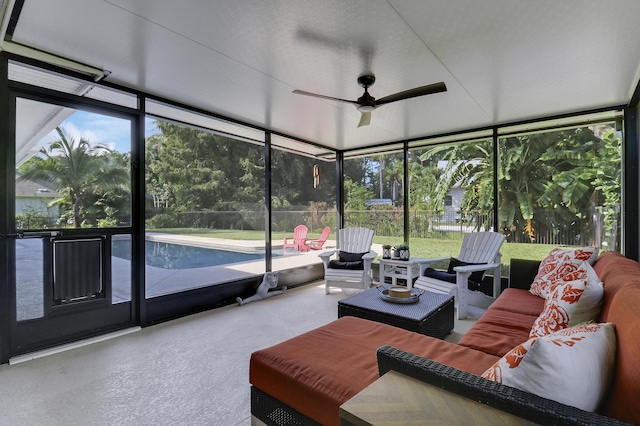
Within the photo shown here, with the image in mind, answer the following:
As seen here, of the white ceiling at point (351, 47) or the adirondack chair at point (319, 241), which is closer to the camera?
the white ceiling at point (351, 47)

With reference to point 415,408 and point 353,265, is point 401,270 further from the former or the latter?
point 415,408

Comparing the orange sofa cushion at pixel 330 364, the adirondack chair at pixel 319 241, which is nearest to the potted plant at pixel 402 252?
the orange sofa cushion at pixel 330 364

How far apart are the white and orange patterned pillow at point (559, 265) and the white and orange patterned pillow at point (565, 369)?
175 centimetres

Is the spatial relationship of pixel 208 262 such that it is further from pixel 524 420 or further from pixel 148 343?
pixel 524 420

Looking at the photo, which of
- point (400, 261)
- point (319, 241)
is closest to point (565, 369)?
point (400, 261)

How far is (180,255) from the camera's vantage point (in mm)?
4781

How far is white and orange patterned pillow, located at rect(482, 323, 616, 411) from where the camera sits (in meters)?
0.83

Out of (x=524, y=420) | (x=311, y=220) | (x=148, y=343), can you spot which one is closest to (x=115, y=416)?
(x=148, y=343)

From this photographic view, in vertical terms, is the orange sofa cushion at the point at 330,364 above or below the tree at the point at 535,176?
below

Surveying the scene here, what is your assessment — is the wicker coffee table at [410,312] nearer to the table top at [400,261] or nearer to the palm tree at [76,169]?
the table top at [400,261]

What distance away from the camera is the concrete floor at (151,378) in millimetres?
1800

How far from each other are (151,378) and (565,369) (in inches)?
96.7

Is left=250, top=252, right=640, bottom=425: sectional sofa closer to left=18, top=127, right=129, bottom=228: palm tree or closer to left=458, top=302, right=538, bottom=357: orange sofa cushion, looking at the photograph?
left=458, top=302, right=538, bottom=357: orange sofa cushion

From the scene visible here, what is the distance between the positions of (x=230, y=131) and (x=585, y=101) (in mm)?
4392
